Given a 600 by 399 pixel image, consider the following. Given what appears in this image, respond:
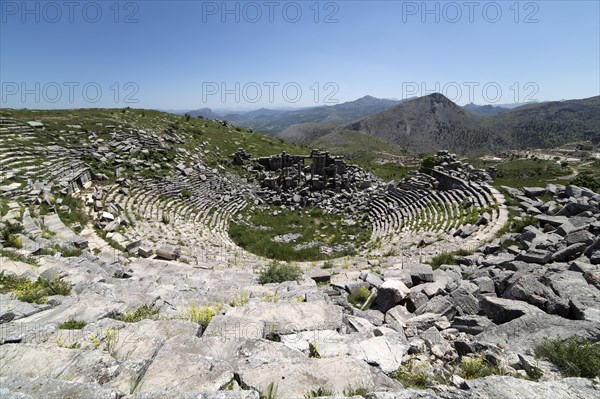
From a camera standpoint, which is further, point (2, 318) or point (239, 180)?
point (239, 180)

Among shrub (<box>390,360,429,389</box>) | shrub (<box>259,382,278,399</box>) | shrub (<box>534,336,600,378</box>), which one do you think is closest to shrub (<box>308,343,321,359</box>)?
shrub (<box>390,360,429,389</box>)

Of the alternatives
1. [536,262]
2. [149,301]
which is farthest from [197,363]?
[536,262]

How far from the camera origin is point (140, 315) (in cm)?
623

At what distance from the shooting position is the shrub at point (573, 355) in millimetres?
4176

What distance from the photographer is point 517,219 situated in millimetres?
15945

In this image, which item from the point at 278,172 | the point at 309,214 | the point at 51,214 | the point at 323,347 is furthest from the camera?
the point at 278,172

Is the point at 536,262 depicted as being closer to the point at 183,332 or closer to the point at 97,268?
the point at 183,332

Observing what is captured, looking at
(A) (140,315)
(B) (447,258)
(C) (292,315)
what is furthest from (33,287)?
(B) (447,258)

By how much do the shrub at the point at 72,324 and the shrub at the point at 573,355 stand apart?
766 cm

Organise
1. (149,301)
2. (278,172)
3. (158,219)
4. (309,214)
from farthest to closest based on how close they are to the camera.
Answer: (278,172) → (309,214) → (158,219) → (149,301)

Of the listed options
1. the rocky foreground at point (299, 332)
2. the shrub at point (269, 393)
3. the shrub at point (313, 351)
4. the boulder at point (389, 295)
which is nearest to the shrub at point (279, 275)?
the rocky foreground at point (299, 332)

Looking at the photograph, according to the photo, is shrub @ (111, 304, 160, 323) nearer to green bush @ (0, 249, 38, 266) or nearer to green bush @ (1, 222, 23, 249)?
green bush @ (0, 249, 38, 266)

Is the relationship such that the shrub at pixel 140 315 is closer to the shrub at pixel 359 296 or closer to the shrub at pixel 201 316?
Answer: the shrub at pixel 201 316

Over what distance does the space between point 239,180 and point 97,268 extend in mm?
21563
